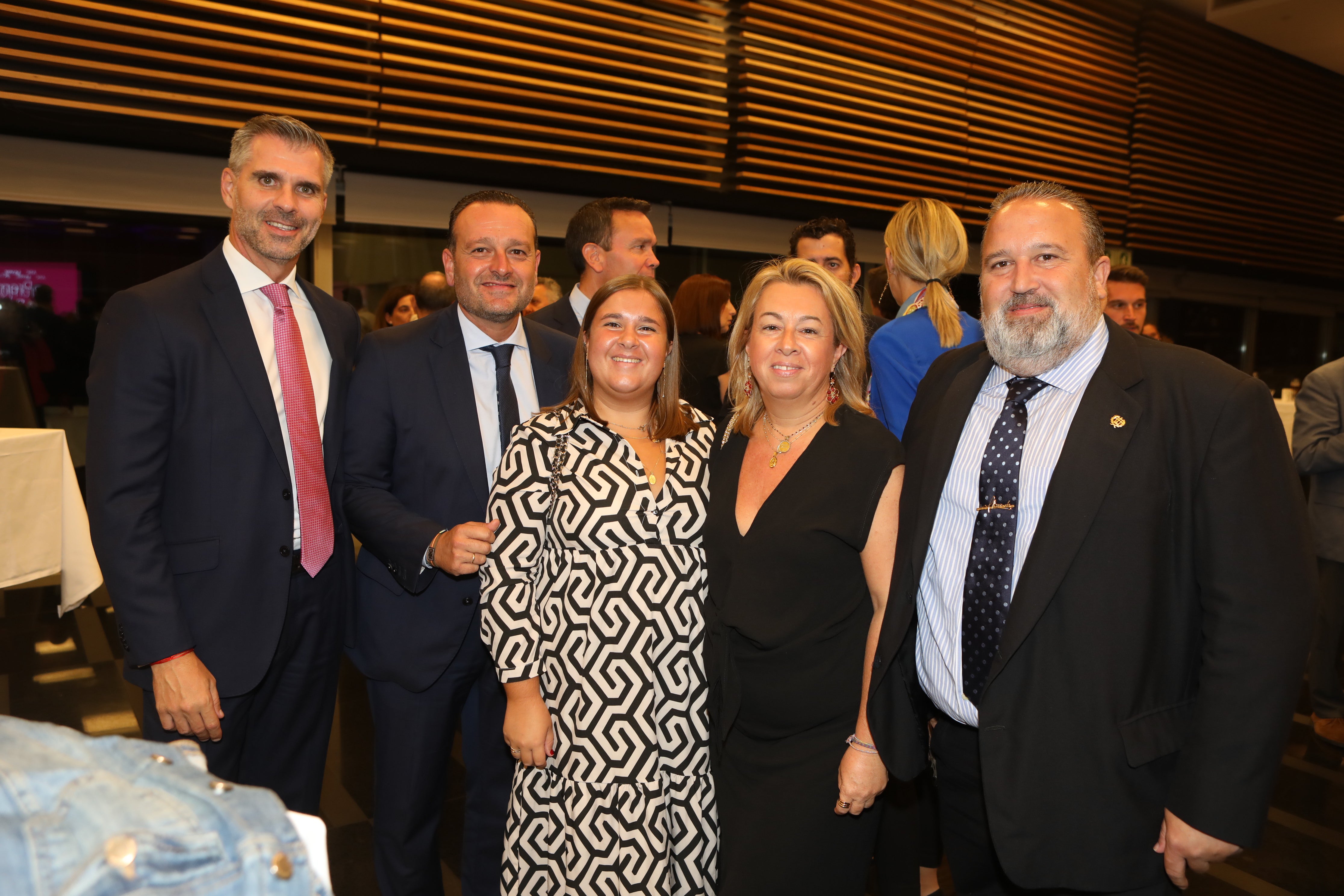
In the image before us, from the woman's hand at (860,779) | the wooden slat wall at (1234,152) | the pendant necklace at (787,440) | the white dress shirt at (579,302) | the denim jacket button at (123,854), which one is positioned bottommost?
the woman's hand at (860,779)

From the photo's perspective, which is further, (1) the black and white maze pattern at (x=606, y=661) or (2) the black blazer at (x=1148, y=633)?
(1) the black and white maze pattern at (x=606, y=661)

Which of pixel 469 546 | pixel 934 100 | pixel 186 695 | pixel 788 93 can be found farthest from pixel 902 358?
pixel 934 100

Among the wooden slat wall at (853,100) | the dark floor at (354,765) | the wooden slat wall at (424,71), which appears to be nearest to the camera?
the dark floor at (354,765)

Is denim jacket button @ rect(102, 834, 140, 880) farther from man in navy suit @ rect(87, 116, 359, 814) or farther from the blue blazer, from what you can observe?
the blue blazer

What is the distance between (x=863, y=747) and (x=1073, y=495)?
2.41 feet

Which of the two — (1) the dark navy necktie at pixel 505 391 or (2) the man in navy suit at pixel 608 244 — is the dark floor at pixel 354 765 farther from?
(2) the man in navy suit at pixel 608 244

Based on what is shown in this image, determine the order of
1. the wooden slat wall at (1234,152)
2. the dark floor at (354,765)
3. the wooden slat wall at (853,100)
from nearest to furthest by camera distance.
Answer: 1. the dark floor at (354,765)
2. the wooden slat wall at (853,100)
3. the wooden slat wall at (1234,152)

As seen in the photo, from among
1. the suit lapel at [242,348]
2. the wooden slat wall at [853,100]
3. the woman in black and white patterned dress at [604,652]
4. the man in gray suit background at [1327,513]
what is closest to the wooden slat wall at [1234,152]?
the wooden slat wall at [853,100]

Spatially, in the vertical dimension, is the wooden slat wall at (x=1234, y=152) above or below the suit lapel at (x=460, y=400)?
above

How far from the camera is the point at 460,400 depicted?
2.44m

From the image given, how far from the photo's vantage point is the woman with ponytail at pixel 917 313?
2.75 metres

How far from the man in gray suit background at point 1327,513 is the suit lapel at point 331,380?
401 cm

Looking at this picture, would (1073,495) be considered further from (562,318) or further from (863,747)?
(562,318)

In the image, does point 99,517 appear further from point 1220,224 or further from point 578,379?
point 1220,224
